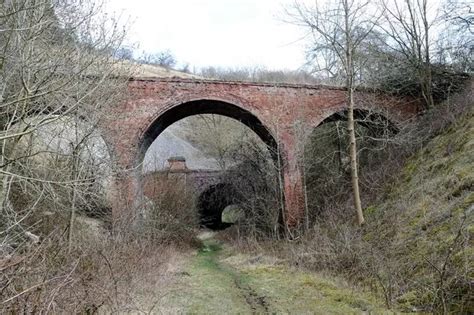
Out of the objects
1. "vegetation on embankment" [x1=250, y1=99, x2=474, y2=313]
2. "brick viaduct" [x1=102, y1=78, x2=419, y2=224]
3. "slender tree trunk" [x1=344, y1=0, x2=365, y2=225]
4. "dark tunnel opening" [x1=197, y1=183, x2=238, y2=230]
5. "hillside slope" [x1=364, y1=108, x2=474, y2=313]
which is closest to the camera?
"hillside slope" [x1=364, y1=108, x2=474, y2=313]

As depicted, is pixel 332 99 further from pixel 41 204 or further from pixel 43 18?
pixel 43 18

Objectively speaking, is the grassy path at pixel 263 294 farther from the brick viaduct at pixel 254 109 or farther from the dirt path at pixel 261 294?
the brick viaduct at pixel 254 109

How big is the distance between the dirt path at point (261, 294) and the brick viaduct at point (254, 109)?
5.02 meters

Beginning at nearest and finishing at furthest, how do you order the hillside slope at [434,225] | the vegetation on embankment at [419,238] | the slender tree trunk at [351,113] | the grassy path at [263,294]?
the hillside slope at [434,225]
the vegetation on embankment at [419,238]
the grassy path at [263,294]
the slender tree trunk at [351,113]

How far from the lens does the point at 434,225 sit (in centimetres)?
857

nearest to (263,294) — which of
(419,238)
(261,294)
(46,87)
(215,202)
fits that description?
(261,294)

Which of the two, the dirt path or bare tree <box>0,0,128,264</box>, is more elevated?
bare tree <box>0,0,128,264</box>

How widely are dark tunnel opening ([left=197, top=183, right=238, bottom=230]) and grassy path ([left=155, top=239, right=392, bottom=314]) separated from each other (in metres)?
8.44

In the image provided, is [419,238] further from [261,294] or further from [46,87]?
[46,87]

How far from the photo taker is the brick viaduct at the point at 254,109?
15312 mm

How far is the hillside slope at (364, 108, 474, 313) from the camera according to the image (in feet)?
19.4

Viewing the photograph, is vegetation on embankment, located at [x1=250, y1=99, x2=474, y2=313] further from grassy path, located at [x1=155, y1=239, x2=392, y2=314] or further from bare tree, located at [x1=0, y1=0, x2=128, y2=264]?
bare tree, located at [x1=0, y1=0, x2=128, y2=264]

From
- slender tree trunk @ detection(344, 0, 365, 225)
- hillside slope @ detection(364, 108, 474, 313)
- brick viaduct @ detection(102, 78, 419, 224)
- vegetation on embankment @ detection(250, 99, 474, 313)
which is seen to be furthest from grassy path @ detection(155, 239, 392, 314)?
brick viaduct @ detection(102, 78, 419, 224)

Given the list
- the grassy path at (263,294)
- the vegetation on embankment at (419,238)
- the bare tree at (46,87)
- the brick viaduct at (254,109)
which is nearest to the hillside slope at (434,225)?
the vegetation on embankment at (419,238)
